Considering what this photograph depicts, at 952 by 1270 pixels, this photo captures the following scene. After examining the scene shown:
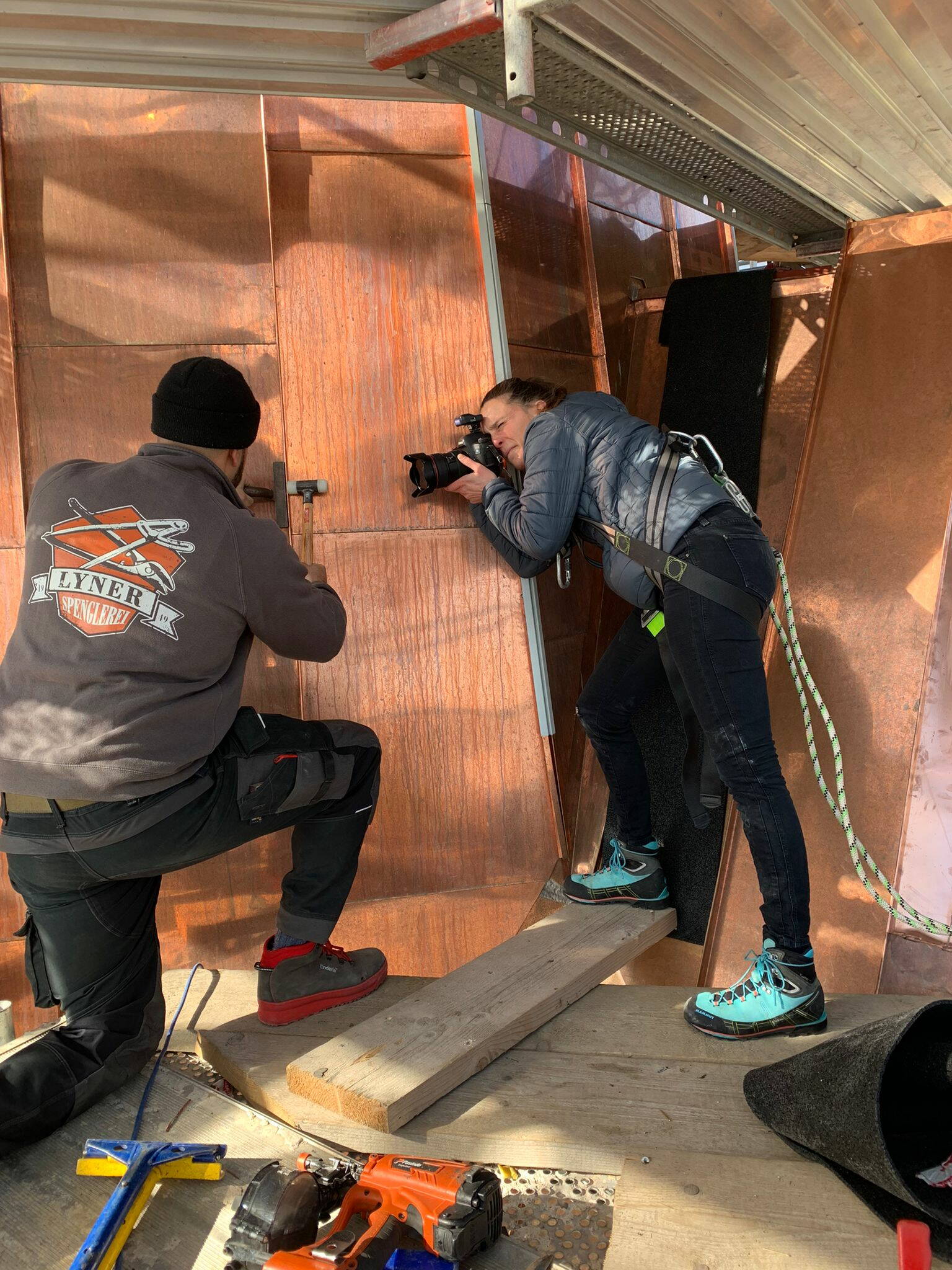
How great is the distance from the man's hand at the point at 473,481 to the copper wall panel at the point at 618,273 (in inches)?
45.7

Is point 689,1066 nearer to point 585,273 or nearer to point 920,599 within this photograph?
point 920,599

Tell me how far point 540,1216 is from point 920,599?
1.93 meters

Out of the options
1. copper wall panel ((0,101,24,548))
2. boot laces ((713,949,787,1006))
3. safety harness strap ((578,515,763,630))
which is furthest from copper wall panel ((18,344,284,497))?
boot laces ((713,949,787,1006))

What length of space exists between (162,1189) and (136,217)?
254 centimetres

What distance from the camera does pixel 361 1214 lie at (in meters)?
1.65

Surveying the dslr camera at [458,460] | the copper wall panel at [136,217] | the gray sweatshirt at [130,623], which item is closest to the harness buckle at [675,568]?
the dslr camera at [458,460]

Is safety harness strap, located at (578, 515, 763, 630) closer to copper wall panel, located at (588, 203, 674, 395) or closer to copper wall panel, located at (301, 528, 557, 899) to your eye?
copper wall panel, located at (301, 528, 557, 899)

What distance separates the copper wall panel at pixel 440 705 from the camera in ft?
10.1

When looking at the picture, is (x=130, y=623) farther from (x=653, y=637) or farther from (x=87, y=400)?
(x=653, y=637)

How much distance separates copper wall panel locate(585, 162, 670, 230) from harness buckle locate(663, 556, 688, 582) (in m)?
1.99

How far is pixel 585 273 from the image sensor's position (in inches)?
147

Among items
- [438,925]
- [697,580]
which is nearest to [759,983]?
[697,580]

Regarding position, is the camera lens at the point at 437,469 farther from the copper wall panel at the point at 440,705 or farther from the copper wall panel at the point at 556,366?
the copper wall panel at the point at 556,366

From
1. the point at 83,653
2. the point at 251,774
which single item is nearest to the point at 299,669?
the point at 251,774
